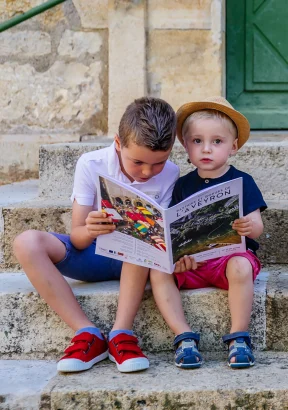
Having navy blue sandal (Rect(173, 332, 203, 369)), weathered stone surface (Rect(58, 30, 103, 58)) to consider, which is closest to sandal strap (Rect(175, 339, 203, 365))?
navy blue sandal (Rect(173, 332, 203, 369))

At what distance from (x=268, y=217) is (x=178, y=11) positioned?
1452 millimetres

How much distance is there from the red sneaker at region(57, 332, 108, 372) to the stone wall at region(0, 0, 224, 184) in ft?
5.76

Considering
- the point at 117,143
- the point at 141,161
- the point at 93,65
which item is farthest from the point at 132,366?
the point at 93,65

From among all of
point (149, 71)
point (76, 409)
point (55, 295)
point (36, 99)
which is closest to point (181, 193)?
point (55, 295)

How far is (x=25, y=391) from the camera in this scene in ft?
7.29

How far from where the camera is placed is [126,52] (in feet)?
12.7

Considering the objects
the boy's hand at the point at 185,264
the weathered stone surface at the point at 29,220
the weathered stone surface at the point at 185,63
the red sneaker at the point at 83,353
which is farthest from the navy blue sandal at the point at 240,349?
the weathered stone surface at the point at 185,63

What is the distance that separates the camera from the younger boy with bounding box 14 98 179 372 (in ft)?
7.70

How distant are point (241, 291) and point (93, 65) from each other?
1.97 m

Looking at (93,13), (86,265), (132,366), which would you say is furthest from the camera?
(93,13)

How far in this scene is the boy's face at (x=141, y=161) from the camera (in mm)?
2359

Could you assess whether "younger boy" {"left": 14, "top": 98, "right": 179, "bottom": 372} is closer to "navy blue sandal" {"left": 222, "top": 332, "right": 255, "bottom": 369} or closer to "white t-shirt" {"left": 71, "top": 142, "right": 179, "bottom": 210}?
"white t-shirt" {"left": 71, "top": 142, "right": 179, "bottom": 210}

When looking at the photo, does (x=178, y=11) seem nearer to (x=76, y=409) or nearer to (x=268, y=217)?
(x=268, y=217)

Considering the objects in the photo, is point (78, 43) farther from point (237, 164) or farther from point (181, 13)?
point (237, 164)
